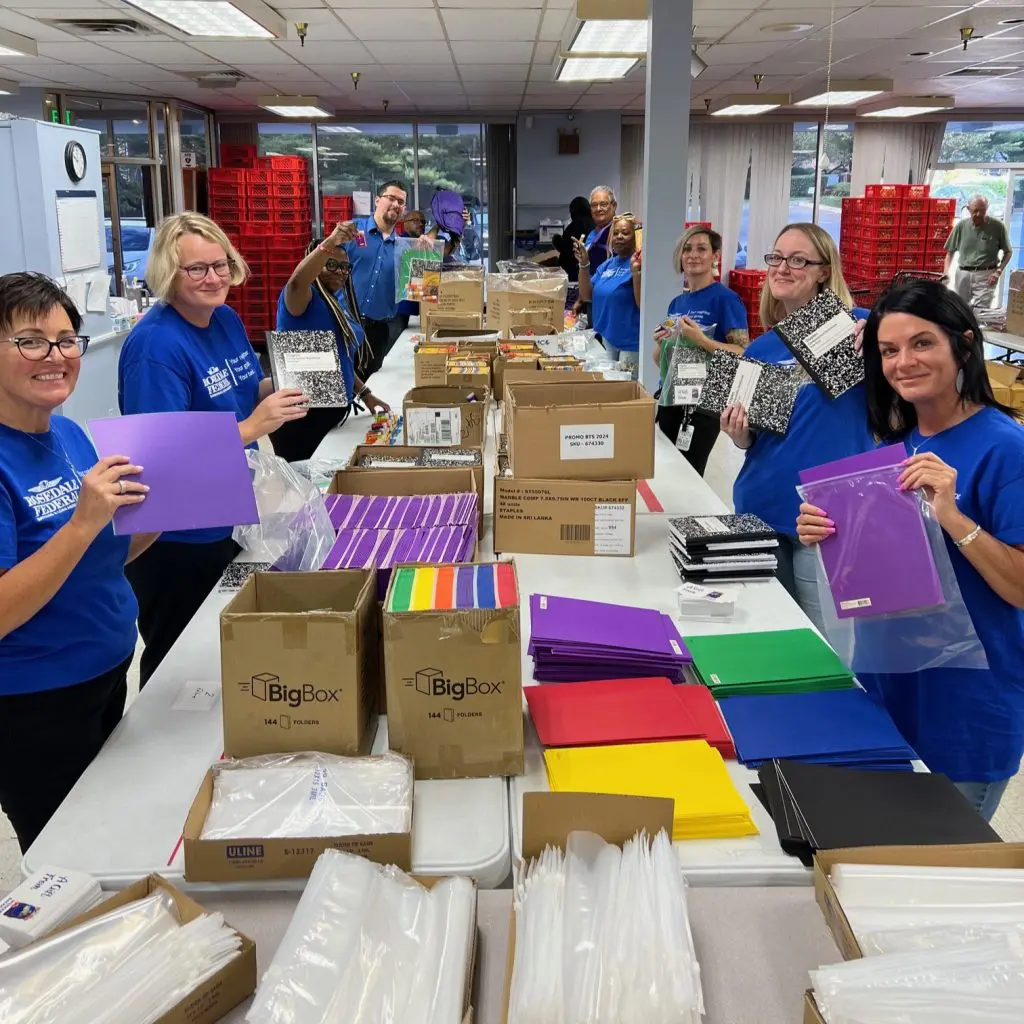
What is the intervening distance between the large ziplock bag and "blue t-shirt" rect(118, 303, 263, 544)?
4.42 feet

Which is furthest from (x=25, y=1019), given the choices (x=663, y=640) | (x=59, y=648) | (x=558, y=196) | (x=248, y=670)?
(x=558, y=196)

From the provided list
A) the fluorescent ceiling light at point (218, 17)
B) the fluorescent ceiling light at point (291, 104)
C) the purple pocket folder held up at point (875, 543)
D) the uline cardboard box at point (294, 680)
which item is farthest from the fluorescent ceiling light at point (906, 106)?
the uline cardboard box at point (294, 680)

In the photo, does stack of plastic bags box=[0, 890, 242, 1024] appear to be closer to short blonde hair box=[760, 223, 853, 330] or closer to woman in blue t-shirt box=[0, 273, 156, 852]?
woman in blue t-shirt box=[0, 273, 156, 852]

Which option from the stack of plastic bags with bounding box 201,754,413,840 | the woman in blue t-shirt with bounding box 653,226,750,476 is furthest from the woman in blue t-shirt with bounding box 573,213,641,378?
the stack of plastic bags with bounding box 201,754,413,840

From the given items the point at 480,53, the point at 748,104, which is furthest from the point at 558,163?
the point at 480,53

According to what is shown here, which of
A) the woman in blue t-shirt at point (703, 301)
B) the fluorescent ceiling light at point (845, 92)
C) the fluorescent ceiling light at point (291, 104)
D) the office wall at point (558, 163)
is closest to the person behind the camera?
the woman in blue t-shirt at point (703, 301)

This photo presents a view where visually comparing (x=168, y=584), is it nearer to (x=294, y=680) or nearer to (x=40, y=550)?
(x=40, y=550)

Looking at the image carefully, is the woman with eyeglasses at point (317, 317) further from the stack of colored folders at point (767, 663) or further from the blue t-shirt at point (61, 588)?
the stack of colored folders at point (767, 663)

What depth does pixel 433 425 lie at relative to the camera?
122 inches

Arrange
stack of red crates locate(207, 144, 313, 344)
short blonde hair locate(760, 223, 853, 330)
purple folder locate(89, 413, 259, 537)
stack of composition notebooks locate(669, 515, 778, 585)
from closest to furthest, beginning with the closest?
purple folder locate(89, 413, 259, 537), stack of composition notebooks locate(669, 515, 778, 585), short blonde hair locate(760, 223, 853, 330), stack of red crates locate(207, 144, 313, 344)

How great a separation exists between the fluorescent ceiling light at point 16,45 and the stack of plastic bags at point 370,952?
7212 mm

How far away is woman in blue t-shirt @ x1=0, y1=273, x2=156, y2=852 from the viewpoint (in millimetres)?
1525

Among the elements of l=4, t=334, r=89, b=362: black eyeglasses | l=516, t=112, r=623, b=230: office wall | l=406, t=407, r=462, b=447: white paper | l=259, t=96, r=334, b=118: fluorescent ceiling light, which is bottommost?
l=406, t=407, r=462, b=447: white paper

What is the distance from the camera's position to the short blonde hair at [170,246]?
2357 mm
